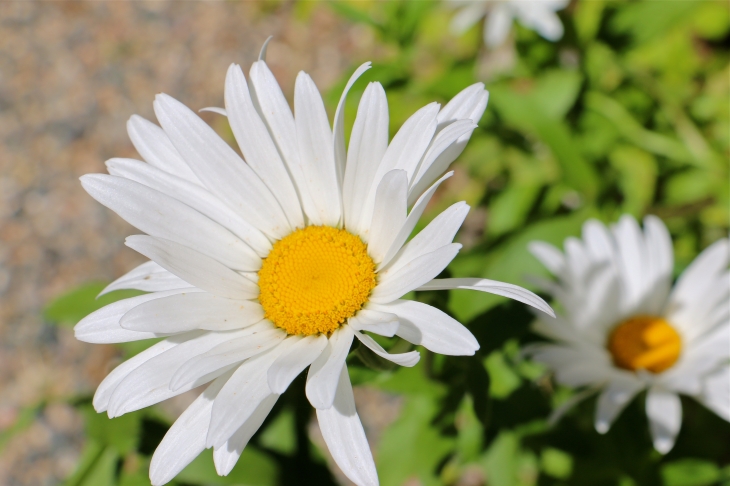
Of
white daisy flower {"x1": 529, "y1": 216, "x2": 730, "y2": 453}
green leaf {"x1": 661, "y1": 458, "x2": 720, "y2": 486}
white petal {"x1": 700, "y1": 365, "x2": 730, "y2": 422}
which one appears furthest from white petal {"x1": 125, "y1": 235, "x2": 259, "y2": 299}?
green leaf {"x1": 661, "y1": 458, "x2": 720, "y2": 486}

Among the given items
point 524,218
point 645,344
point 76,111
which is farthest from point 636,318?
point 76,111

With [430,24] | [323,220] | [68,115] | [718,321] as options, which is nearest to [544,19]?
[430,24]

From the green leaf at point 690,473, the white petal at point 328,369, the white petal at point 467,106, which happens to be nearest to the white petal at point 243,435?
the white petal at point 328,369

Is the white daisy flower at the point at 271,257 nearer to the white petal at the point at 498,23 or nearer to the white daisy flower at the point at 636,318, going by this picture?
the white daisy flower at the point at 636,318

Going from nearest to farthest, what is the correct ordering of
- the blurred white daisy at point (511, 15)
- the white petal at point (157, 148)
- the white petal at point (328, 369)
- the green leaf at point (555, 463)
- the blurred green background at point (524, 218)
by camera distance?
the white petal at point (328, 369) < the white petal at point (157, 148) < the blurred green background at point (524, 218) < the green leaf at point (555, 463) < the blurred white daisy at point (511, 15)

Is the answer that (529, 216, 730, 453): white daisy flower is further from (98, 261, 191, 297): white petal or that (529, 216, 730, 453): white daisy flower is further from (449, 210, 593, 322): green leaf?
(98, 261, 191, 297): white petal

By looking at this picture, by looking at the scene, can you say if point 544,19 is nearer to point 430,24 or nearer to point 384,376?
point 430,24
